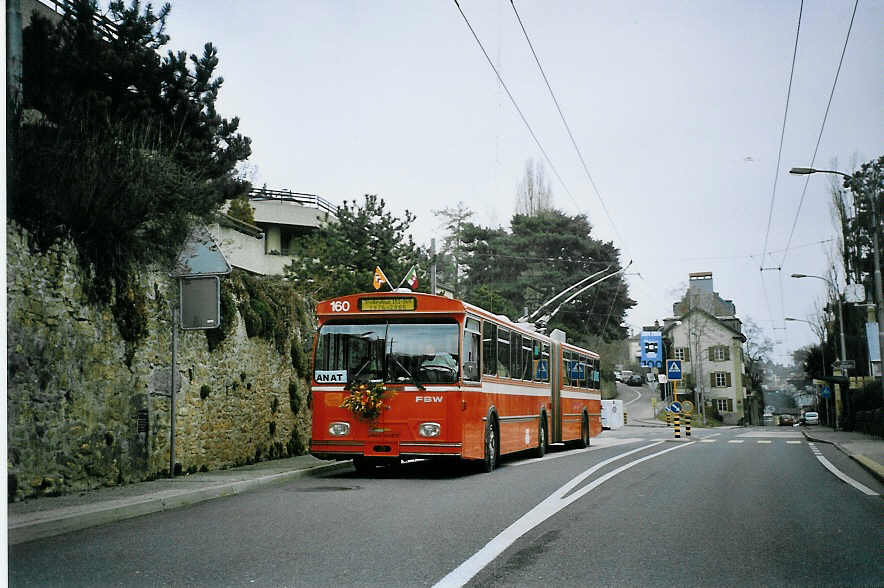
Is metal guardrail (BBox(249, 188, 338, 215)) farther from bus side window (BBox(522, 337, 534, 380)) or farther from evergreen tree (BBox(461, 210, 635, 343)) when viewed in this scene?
bus side window (BBox(522, 337, 534, 380))

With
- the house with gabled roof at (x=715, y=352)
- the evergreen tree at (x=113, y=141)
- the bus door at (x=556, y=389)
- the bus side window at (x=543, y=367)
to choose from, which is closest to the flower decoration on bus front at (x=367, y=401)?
the evergreen tree at (x=113, y=141)

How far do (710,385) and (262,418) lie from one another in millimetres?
76721

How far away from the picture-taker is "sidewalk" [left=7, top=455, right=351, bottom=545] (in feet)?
28.0

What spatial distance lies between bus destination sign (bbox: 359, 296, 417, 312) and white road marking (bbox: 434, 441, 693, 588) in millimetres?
3662

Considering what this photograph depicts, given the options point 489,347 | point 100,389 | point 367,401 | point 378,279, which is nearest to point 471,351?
point 489,347

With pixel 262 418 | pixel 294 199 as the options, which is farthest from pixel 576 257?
pixel 262 418

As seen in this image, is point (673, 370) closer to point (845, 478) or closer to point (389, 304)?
point (845, 478)

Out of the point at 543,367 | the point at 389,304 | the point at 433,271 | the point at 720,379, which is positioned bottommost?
the point at 720,379

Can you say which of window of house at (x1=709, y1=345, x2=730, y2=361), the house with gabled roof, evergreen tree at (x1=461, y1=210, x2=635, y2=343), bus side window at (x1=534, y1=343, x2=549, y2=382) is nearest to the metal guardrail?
evergreen tree at (x1=461, y1=210, x2=635, y2=343)

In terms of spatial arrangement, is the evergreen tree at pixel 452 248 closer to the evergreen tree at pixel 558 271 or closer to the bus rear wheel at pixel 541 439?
the evergreen tree at pixel 558 271

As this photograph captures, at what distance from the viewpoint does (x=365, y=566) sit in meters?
6.58

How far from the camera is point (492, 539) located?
25.8ft

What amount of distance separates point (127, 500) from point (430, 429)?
5.10m

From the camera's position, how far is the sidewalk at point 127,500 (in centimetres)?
852
